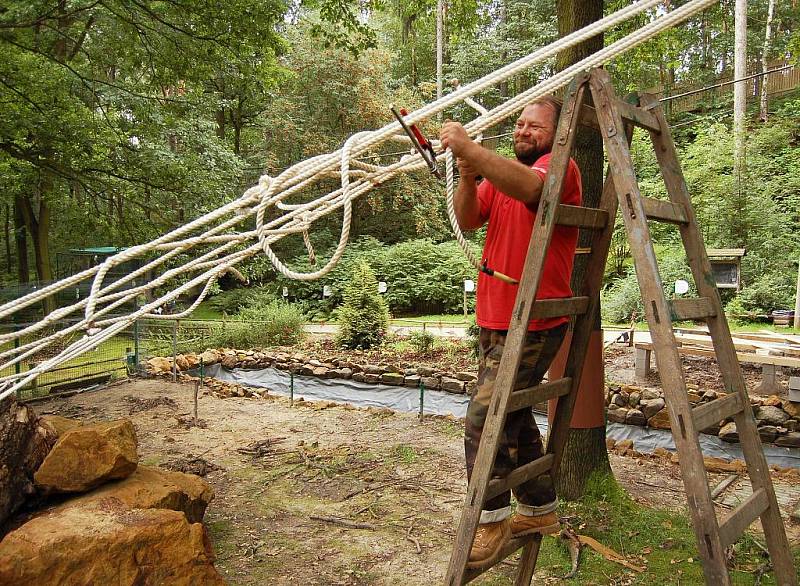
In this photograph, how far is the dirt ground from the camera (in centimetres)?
283

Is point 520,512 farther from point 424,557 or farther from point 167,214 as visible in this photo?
point 167,214

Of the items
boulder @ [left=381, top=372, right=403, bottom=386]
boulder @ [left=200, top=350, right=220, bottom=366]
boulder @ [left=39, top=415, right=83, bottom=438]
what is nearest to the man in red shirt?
boulder @ [left=39, top=415, right=83, bottom=438]

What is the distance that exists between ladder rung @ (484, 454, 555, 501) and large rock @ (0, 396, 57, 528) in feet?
6.91

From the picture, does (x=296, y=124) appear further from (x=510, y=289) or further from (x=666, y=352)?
(x=666, y=352)

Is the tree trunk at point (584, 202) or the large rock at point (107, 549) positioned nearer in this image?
the large rock at point (107, 549)

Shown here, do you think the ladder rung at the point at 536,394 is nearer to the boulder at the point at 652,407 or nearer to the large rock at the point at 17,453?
the large rock at the point at 17,453

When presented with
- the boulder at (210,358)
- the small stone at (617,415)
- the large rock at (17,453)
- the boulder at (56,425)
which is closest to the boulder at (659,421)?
the small stone at (617,415)

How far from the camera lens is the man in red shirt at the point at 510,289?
1.70 metres

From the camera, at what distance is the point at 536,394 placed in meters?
1.66

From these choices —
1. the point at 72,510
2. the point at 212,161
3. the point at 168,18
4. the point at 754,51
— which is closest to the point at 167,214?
the point at 212,161

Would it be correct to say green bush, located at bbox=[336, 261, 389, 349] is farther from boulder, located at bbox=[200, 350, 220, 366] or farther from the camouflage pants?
the camouflage pants

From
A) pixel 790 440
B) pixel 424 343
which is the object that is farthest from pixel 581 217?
pixel 424 343

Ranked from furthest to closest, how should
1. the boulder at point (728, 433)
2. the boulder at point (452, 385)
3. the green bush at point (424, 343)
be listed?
the green bush at point (424, 343) < the boulder at point (452, 385) < the boulder at point (728, 433)

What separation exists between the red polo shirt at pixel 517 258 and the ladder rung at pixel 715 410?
46 centimetres
